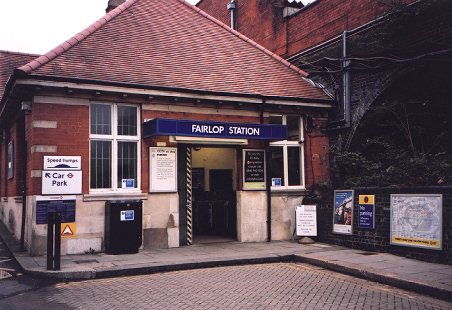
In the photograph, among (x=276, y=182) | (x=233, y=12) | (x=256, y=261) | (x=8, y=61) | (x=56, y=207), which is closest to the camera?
(x=256, y=261)

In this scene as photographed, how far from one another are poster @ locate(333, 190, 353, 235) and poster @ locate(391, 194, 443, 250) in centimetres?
145

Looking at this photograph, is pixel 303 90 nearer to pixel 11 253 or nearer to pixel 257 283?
pixel 257 283

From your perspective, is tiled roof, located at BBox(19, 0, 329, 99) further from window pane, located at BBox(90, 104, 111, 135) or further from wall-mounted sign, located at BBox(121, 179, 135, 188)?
wall-mounted sign, located at BBox(121, 179, 135, 188)

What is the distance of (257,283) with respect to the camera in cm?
838

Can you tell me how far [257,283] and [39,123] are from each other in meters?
6.47

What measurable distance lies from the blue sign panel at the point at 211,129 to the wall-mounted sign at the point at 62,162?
1858 mm

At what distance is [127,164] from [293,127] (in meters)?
5.64

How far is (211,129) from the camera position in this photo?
38.6ft

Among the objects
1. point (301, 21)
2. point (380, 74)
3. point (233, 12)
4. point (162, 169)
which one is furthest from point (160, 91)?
point (233, 12)

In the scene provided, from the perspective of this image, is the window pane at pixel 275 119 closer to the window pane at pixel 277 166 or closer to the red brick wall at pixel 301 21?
the window pane at pixel 277 166

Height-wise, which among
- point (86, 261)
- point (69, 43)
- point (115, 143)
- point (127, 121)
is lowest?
point (86, 261)

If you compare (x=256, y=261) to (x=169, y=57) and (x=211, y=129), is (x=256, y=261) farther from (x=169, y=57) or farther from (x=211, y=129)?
(x=169, y=57)

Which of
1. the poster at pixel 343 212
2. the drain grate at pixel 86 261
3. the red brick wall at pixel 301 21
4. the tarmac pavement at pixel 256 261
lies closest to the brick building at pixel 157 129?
the tarmac pavement at pixel 256 261

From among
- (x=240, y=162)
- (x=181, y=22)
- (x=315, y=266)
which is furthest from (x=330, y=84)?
(x=315, y=266)
